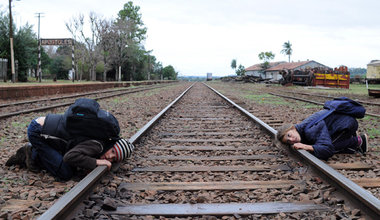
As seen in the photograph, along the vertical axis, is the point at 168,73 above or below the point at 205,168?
above

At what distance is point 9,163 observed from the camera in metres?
3.41

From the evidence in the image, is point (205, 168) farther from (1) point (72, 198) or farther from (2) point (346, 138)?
(2) point (346, 138)

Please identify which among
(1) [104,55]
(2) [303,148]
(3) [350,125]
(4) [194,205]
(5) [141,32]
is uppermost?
(5) [141,32]

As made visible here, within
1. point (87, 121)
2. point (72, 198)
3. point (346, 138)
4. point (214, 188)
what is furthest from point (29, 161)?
point (346, 138)

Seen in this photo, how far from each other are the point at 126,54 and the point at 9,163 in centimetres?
4307

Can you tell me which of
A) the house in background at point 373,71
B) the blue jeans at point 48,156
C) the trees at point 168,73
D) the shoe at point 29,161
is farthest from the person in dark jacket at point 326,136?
the trees at point 168,73

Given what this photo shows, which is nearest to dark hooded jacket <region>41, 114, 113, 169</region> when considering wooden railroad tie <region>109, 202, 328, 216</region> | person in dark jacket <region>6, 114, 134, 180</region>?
person in dark jacket <region>6, 114, 134, 180</region>

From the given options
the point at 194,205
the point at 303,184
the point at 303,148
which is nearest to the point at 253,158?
the point at 303,148

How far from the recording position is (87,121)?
283cm

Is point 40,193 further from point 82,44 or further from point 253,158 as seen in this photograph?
point 82,44

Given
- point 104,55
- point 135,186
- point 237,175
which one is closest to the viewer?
point 135,186

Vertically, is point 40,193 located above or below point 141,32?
below

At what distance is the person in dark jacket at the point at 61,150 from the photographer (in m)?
2.85

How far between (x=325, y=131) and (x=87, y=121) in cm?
257
